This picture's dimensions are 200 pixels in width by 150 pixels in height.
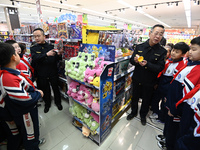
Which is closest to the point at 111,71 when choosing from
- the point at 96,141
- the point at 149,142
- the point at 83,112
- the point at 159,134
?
the point at 83,112

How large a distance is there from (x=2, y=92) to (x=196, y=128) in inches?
82.9

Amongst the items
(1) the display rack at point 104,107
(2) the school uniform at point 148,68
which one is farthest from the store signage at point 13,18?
(2) the school uniform at point 148,68

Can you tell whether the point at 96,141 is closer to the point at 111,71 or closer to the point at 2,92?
the point at 111,71

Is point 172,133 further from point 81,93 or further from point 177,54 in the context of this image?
point 81,93

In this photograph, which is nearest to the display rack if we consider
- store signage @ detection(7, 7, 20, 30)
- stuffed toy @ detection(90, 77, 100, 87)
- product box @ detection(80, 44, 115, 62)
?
stuffed toy @ detection(90, 77, 100, 87)

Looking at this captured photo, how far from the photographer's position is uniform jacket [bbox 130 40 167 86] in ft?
6.46

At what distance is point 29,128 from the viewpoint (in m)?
1.49

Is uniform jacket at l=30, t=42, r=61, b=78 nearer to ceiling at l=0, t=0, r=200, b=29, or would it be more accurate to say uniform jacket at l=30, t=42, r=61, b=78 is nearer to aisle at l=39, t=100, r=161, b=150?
aisle at l=39, t=100, r=161, b=150

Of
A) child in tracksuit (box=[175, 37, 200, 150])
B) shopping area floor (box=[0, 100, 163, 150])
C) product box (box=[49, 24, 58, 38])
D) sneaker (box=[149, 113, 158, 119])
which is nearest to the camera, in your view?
child in tracksuit (box=[175, 37, 200, 150])

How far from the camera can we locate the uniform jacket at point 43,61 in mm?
2375

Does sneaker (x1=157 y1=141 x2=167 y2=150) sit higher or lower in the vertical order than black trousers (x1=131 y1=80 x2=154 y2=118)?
lower

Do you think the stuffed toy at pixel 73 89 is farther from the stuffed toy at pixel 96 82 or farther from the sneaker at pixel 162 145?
the sneaker at pixel 162 145

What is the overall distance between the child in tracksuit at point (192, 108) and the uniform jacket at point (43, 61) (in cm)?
254

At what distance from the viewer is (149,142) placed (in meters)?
2.09
